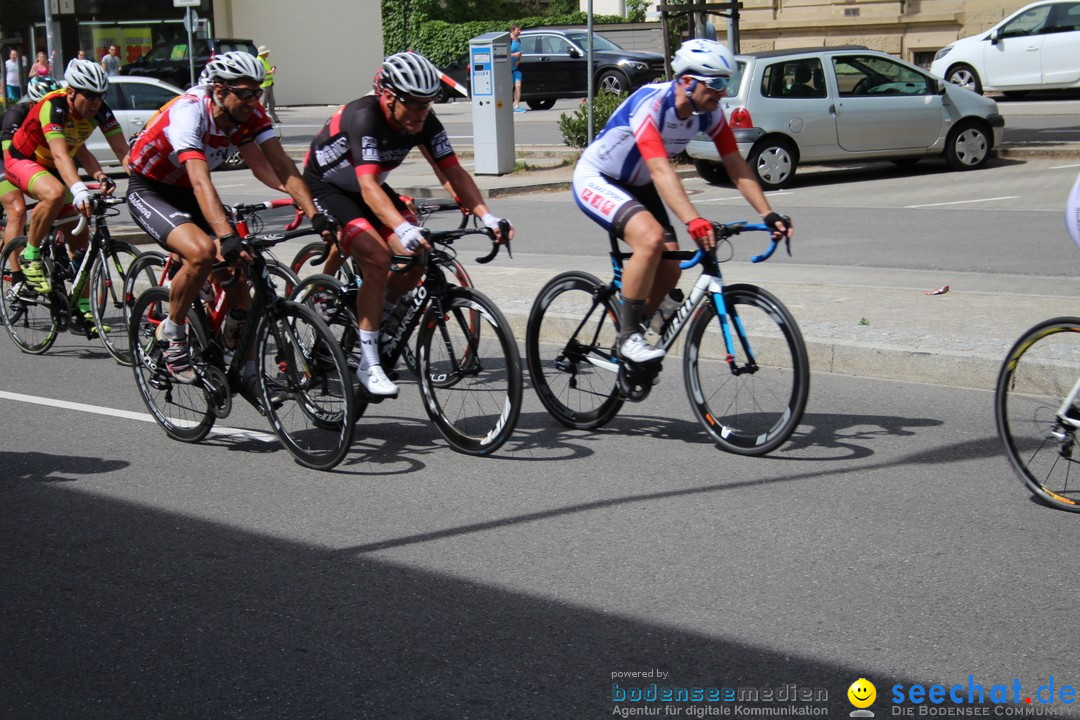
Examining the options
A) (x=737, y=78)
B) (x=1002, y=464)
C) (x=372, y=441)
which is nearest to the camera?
(x=1002, y=464)

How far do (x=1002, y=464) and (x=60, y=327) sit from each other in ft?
21.0

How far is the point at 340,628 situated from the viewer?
4387mm

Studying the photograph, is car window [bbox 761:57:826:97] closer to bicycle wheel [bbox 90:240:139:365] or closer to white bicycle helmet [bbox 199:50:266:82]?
bicycle wheel [bbox 90:240:139:365]

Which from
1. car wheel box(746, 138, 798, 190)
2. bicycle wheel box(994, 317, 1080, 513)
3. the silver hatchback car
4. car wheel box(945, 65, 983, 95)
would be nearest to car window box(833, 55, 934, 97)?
the silver hatchback car

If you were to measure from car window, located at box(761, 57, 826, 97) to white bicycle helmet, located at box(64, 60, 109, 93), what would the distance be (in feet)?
35.9

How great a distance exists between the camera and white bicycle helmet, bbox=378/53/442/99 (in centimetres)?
618

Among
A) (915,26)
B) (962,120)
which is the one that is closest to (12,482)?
(962,120)

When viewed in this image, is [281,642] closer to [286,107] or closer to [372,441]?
[372,441]

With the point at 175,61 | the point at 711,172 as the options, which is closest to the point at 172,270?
the point at 711,172

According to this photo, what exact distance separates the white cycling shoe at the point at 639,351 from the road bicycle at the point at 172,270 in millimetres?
1911

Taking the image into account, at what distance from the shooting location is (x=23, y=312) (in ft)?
31.5

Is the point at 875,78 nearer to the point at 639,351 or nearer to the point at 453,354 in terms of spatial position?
the point at 639,351

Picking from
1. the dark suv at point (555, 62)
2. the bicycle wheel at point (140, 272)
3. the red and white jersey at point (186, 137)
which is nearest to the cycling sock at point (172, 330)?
the red and white jersey at point (186, 137)

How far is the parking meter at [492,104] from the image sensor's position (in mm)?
20734
